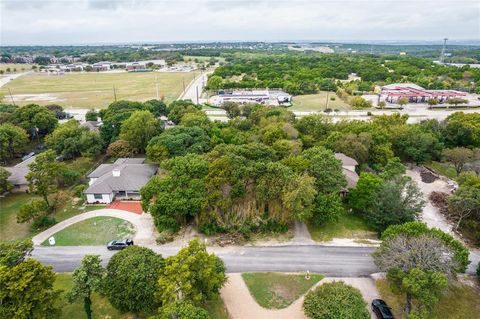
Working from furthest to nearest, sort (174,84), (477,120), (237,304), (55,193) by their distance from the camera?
1. (174,84)
2. (477,120)
3. (55,193)
4. (237,304)

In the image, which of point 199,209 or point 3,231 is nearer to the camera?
point 199,209

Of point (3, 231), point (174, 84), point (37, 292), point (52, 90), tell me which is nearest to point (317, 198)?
Result: point (37, 292)

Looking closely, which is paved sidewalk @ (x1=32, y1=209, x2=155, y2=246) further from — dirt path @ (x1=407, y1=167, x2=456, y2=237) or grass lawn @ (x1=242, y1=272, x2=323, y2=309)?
dirt path @ (x1=407, y1=167, x2=456, y2=237)

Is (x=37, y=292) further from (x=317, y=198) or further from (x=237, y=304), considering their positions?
(x=317, y=198)

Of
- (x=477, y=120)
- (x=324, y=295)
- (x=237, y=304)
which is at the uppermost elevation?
(x=477, y=120)

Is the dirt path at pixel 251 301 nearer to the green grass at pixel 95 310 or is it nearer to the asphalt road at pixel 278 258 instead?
the asphalt road at pixel 278 258

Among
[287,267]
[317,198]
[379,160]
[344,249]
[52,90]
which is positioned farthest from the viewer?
[52,90]
